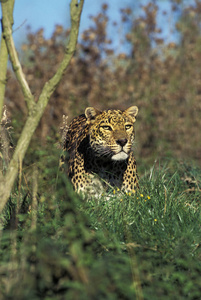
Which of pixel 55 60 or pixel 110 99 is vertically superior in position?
pixel 55 60

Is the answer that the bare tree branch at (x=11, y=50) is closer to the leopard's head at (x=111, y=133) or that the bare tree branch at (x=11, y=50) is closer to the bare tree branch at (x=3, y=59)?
the bare tree branch at (x=3, y=59)

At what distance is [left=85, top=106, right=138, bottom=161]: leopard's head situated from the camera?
17.6 feet

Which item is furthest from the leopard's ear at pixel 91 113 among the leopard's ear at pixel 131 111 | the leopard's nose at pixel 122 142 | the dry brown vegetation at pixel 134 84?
the dry brown vegetation at pixel 134 84

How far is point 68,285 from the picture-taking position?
2.69m

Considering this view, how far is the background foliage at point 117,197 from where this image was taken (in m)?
2.90

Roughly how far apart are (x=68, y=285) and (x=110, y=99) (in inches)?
322

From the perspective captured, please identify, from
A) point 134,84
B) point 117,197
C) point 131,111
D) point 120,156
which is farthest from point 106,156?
point 134,84

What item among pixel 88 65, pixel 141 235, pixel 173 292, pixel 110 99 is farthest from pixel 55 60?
pixel 173 292

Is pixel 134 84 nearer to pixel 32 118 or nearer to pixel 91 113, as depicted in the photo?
pixel 91 113

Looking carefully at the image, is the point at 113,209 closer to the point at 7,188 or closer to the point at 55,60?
the point at 7,188

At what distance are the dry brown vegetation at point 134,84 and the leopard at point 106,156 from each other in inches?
145

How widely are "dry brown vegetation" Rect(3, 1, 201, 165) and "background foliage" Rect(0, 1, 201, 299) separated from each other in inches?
0.9

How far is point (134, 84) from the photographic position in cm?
1130

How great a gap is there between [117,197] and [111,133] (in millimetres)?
712
